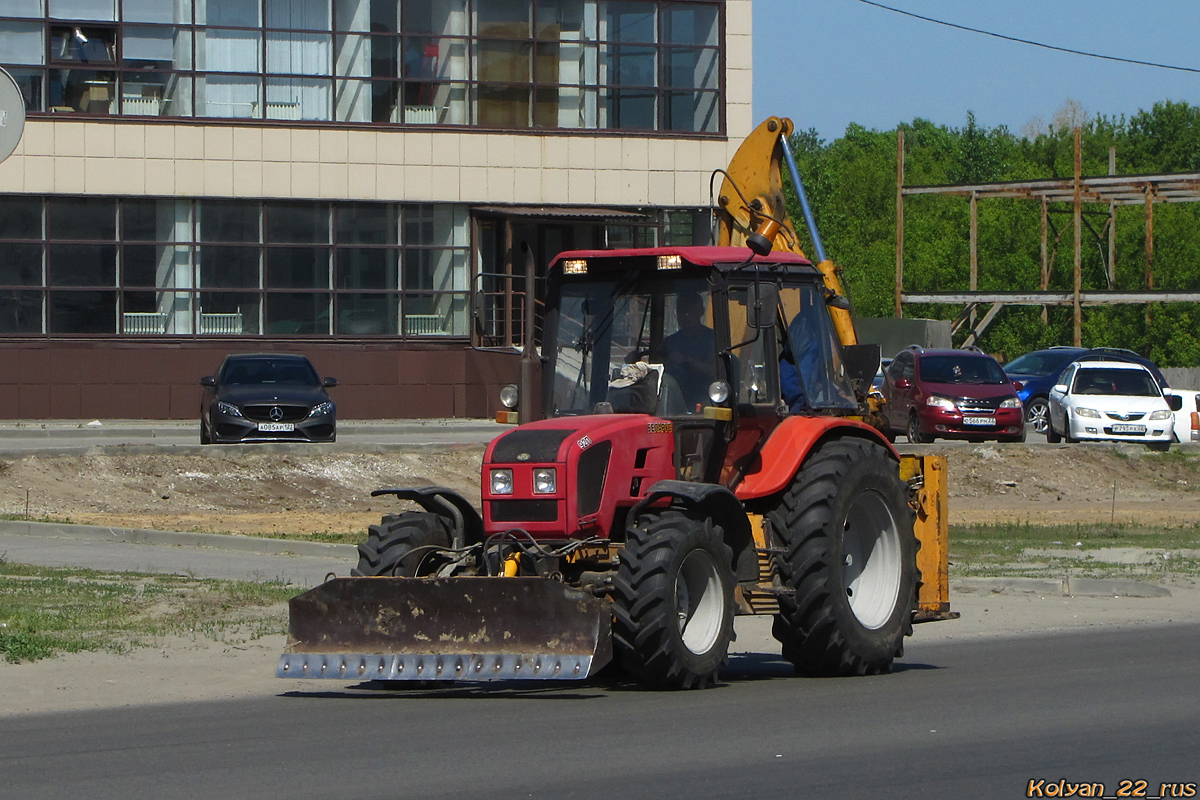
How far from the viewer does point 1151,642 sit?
12.8 metres

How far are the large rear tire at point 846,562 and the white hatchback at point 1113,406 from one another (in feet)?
72.2

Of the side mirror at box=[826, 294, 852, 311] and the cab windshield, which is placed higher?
the side mirror at box=[826, 294, 852, 311]

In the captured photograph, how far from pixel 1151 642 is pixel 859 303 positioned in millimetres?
85759

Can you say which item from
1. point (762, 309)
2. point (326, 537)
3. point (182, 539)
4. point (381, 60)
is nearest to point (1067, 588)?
point (762, 309)

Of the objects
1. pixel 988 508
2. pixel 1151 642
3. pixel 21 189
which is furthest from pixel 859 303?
pixel 1151 642

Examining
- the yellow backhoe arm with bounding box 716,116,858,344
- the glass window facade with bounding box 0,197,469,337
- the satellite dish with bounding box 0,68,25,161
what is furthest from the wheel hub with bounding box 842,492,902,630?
the glass window facade with bounding box 0,197,469,337

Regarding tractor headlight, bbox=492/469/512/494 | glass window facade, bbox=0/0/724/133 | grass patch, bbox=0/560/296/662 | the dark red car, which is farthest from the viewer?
glass window facade, bbox=0/0/724/133

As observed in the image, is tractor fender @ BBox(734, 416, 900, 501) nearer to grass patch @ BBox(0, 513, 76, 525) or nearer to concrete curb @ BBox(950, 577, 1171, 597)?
concrete curb @ BBox(950, 577, 1171, 597)

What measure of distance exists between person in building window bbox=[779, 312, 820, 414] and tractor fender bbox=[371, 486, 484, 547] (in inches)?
83.9

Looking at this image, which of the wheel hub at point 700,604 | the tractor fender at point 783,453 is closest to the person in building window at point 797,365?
the tractor fender at point 783,453

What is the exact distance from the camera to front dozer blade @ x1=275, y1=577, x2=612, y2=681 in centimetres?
942

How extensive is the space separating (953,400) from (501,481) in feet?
75.0

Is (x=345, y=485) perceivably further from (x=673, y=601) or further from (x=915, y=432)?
(x=673, y=601)

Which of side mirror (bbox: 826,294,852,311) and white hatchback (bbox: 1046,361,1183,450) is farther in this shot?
white hatchback (bbox: 1046,361,1183,450)
